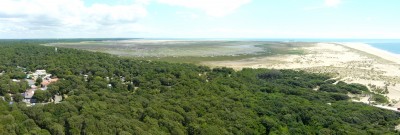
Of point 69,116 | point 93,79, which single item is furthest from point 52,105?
point 93,79

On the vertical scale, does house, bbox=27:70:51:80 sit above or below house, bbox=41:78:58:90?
above

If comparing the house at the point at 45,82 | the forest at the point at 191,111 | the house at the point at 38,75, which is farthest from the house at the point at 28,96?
the house at the point at 38,75

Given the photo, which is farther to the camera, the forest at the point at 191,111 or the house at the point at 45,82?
the house at the point at 45,82

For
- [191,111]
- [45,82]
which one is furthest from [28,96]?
[191,111]

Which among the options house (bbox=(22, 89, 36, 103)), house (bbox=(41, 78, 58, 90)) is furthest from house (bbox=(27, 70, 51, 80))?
house (bbox=(22, 89, 36, 103))

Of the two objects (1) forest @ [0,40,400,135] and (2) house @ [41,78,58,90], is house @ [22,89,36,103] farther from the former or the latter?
(2) house @ [41,78,58,90]

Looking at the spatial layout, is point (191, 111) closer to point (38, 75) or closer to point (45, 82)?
point (45, 82)

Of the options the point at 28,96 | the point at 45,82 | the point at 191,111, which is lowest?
the point at 28,96

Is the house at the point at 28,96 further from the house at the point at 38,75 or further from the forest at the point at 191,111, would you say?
the house at the point at 38,75

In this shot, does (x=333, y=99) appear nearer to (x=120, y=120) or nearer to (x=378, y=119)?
(x=378, y=119)

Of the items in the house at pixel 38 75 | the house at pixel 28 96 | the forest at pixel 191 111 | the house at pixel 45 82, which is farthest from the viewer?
the house at pixel 38 75

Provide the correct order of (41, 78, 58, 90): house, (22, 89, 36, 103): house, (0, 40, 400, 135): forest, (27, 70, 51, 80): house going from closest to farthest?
(0, 40, 400, 135): forest < (22, 89, 36, 103): house < (41, 78, 58, 90): house < (27, 70, 51, 80): house
